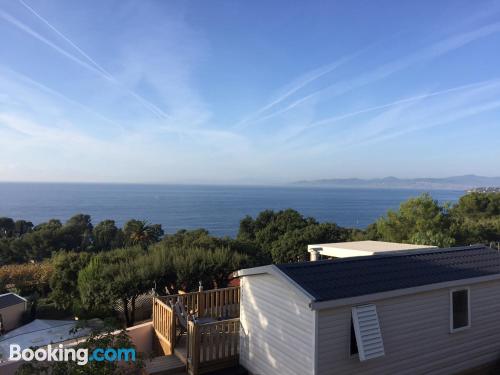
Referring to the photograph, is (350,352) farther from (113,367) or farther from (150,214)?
(150,214)

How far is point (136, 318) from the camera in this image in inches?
527

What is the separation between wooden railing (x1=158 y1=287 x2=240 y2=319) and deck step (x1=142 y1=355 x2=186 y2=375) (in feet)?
4.53

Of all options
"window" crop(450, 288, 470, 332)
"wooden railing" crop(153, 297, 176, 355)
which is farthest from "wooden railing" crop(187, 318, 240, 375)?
"window" crop(450, 288, 470, 332)

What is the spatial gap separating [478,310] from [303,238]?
19625 mm

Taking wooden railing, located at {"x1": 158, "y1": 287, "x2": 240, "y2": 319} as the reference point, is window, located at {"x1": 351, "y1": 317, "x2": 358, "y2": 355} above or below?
above

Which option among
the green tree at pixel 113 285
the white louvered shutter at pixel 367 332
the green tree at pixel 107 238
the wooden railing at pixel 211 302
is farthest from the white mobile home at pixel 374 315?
the green tree at pixel 107 238

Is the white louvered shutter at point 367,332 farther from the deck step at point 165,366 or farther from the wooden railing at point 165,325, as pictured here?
the wooden railing at point 165,325

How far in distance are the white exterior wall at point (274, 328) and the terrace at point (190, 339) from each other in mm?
297

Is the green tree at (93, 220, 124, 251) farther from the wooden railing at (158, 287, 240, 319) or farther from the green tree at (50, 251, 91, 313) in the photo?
the wooden railing at (158, 287, 240, 319)

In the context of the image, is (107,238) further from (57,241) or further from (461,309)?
(461,309)

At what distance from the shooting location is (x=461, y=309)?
7059 mm

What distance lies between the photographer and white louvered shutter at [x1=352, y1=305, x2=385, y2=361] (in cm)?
549

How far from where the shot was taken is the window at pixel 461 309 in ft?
22.8

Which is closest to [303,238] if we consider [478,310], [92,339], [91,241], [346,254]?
[346,254]
